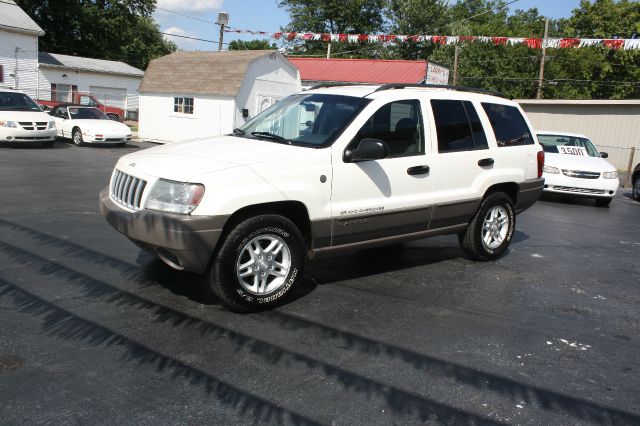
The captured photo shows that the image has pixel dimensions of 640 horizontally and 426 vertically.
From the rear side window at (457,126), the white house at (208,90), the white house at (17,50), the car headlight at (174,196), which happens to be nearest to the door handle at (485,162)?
the rear side window at (457,126)

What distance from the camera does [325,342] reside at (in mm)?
4156

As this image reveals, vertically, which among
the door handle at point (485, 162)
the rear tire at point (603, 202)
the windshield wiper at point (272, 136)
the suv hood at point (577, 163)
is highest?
the windshield wiper at point (272, 136)

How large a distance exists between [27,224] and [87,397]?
4.70m

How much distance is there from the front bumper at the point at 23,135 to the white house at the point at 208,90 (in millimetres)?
5873

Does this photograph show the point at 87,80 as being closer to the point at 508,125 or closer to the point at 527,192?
the point at 508,125

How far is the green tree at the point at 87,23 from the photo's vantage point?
4847 cm

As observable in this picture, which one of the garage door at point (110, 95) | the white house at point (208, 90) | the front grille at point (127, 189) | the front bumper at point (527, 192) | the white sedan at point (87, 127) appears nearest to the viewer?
the front grille at point (127, 189)

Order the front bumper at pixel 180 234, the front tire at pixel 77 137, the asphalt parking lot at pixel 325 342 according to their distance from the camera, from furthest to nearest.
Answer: the front tire at pixel 77 137 → the front bumper at pixel 180 234 → the asphalt parking lot at pixel 325 342

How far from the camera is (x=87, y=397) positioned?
3.21m

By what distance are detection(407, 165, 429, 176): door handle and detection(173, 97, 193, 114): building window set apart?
60.6 feet

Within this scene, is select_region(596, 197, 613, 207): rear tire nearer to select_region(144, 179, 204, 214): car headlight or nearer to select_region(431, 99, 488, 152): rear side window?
select_region(431, 99, 488, 152): rear side window

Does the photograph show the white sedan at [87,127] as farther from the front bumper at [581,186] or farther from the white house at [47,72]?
the white house at [47,72]

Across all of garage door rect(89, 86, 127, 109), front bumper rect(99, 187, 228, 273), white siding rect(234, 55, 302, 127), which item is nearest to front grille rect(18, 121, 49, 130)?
white siding rect(234, 55, 302, 127)

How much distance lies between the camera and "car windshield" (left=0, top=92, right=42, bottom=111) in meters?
17.5
